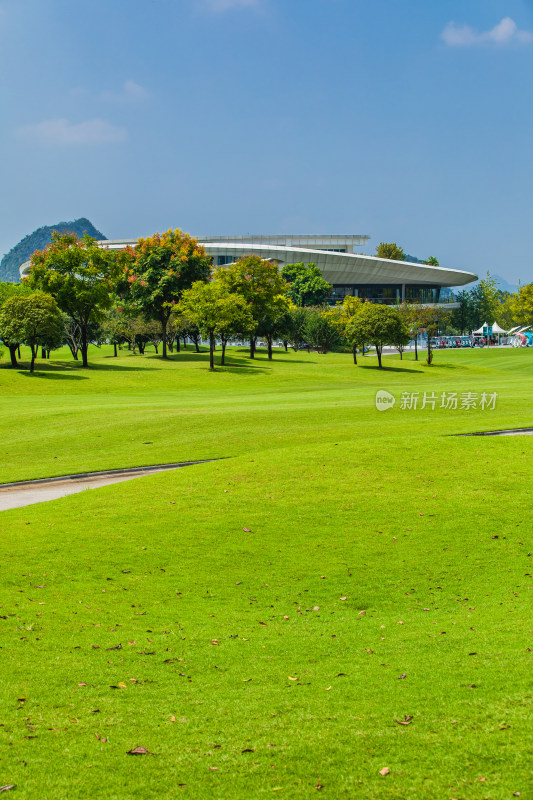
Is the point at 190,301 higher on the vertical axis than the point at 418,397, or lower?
higher

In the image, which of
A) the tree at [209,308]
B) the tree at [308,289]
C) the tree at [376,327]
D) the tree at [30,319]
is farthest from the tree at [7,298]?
the tree at [308,289]

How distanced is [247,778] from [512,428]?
935 inches

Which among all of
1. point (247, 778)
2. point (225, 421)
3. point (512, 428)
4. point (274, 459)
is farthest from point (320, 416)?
point (247, 778)

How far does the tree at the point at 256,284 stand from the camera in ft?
255

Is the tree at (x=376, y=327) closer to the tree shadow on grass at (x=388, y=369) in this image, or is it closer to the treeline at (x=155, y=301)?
the treeline at (x=155, y=301)

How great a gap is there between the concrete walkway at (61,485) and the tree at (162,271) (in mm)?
53096

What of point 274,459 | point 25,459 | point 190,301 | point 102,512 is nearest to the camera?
point 102,512

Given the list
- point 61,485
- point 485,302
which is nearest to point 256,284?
point 61,485

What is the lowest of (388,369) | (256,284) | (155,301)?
(388,369)

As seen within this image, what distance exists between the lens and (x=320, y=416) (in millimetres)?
30547

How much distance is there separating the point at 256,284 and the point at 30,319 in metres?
30.4

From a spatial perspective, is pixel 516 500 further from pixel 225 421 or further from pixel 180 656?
pixel 225 421

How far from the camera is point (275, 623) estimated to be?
1047 cm

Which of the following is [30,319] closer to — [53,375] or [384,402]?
[53,375]
